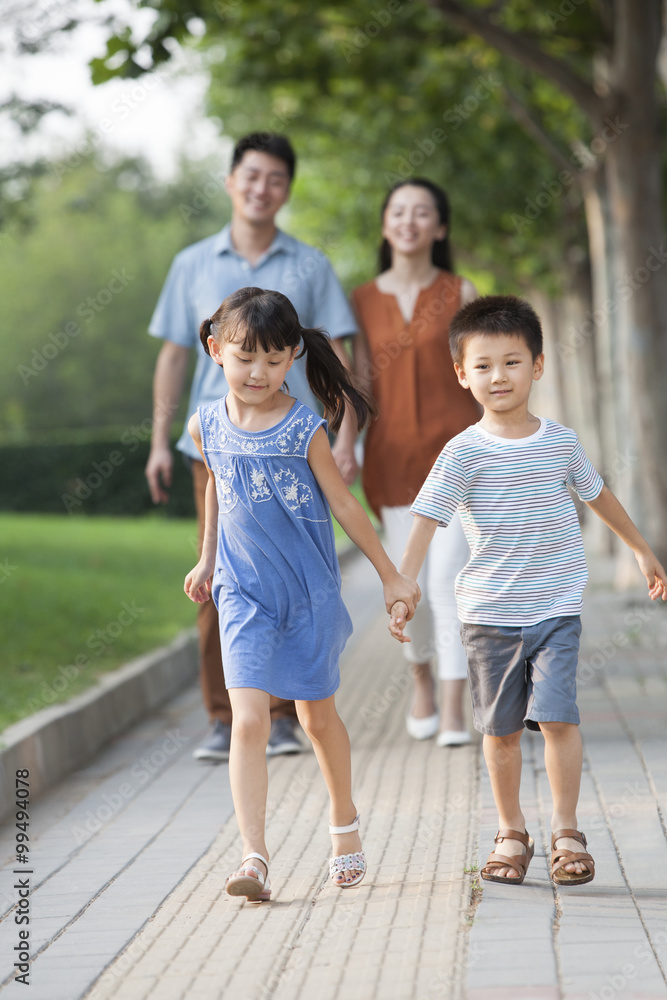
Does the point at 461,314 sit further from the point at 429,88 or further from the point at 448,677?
the point at 429,88

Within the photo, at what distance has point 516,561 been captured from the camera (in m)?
3.52

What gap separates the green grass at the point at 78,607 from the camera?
6.83 m

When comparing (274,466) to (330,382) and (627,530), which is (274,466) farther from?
(627,530)

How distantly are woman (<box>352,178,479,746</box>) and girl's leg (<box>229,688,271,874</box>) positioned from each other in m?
2.04

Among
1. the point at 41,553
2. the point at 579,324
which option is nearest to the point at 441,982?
the point at 41,553

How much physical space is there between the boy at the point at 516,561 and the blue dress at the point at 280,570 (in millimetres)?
Result: 258

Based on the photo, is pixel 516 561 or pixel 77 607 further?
pixel 77 607

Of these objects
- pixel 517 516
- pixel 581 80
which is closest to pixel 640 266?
pixel 581 80

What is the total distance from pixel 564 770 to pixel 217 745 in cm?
245

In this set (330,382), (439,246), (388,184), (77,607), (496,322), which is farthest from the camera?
(388,184)

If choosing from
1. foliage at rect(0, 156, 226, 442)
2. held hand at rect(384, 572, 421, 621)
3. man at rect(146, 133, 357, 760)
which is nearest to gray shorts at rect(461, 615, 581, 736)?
held hand at rect(384, 572, 421, 621)

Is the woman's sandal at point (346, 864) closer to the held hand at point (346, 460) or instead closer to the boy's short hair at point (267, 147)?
the held hand at point (346, 460)

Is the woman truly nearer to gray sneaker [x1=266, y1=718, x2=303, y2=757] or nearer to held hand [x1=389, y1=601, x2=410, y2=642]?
gray sneaker [x1=266, y1=718, x2=303, y2=757]

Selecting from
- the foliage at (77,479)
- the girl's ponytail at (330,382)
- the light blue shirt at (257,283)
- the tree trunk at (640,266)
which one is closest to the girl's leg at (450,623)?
the light blue shirt at (257,283)
